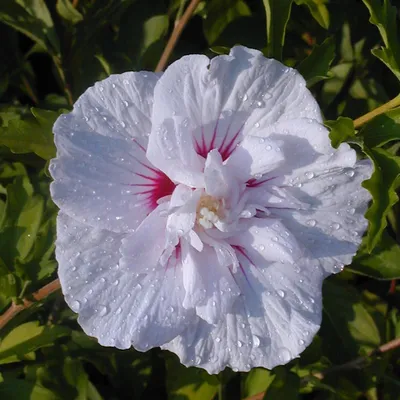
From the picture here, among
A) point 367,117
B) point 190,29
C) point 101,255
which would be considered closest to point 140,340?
point 101,255

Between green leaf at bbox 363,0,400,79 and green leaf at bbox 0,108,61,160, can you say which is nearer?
green leaf at bbox 363,0,400,79

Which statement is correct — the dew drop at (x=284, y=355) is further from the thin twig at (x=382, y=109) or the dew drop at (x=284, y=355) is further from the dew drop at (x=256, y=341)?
the thin twig at (x=382, y=109)

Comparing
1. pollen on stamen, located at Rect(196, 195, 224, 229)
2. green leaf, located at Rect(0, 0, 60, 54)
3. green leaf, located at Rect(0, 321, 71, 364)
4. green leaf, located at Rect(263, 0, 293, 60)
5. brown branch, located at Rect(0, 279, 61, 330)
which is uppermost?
green leaf, located at Rect(263, 0, 293, 60)

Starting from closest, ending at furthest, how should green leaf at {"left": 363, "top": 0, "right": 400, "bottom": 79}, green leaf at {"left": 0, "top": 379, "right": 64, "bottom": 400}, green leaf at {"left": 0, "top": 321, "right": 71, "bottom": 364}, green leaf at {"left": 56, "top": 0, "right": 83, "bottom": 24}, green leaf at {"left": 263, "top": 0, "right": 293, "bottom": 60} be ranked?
green leaf at {"left": 363, "top": 0, "right": 400, "bottom": 79}, green leaf at {"left": 263, "top": 0, "right": 293, "bottom": 60}, green leaf at {"left": 0, "top": 321, "right": 71, "bottom": 364}, green leaf at {"left": 0, "top": 379, "right": 64, "bottom": 400}, green leaf at {"left": 56, "top": 0, "right": 83, "bottom": 24}

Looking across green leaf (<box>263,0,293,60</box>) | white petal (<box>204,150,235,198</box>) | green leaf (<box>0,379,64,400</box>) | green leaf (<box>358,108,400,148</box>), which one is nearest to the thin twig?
green leaf (<box>358,108,400,148</box>)

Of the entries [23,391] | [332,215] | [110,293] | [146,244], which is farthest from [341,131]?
[23,391]

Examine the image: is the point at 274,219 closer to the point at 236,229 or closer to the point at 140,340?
the point at 236,229

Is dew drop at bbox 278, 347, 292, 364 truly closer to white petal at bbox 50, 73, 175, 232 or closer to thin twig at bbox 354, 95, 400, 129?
white petal at bbox 50, 73, 175, 232
